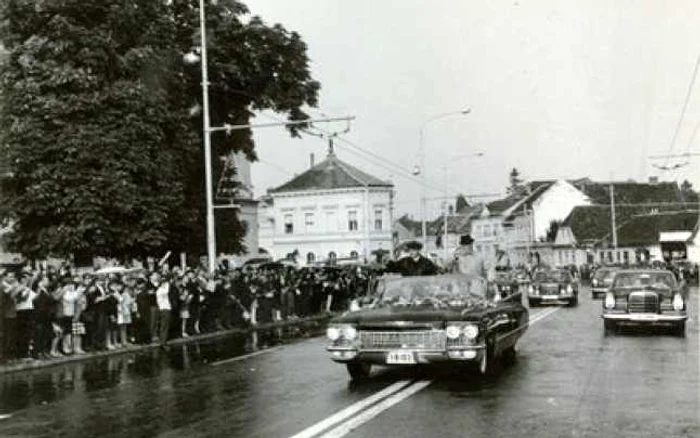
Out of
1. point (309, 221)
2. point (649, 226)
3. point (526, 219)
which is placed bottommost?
point (649, 226)

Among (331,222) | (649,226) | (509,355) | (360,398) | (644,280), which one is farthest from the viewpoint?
(649,226)

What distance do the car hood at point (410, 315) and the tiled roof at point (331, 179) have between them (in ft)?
236

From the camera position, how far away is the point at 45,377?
1653cm

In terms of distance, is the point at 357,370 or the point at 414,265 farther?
the point at 414,265

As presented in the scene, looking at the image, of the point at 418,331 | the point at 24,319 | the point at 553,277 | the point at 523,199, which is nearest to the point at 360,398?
the point at 418,331

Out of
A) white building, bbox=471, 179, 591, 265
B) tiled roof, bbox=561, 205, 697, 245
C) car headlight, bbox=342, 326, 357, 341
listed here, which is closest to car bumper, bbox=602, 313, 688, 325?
car headlight, bbox=342, 326, 357, 341

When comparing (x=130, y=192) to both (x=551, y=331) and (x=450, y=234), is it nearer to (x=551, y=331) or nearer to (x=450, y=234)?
(x=551, y=331)

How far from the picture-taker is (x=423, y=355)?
12.8 m

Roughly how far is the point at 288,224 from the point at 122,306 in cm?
6758

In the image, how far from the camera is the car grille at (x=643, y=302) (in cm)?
2161

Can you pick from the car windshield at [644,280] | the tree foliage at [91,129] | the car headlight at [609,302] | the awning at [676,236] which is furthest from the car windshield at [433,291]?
the awning at [676,236]

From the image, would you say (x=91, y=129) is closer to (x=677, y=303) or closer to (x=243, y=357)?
(x=243, y=357)

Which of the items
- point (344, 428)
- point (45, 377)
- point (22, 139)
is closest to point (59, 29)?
point (22, 139)

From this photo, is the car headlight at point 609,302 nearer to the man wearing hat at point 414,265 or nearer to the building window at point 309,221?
the man wearing hat at point 414,265
